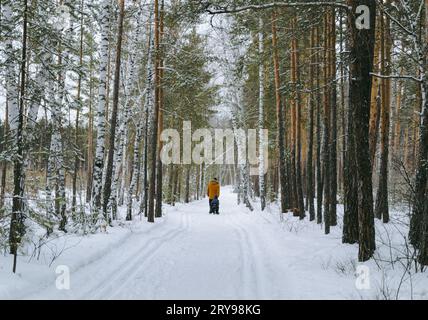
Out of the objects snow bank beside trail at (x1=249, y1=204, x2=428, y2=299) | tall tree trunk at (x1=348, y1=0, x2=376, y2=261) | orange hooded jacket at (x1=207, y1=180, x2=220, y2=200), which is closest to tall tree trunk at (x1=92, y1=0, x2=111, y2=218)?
snow bank beside trail at (x1=249, y1=204, x2=428, y2=299)

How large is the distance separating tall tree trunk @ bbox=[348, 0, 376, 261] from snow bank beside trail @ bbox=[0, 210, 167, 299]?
564 centimetres

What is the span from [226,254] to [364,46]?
5.60m

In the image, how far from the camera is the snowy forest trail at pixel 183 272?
17.7ft

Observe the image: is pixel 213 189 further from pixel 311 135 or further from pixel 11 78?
pixel 11 78

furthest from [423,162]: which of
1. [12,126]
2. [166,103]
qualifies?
[166,103]

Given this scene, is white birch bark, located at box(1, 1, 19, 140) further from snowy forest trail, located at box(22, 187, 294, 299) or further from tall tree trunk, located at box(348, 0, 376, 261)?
tall tree trunk, located at box(348, 0, 376, 261)

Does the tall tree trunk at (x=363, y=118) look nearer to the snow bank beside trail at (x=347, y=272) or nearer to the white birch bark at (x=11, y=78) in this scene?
the snow bank beside trail at (x=347, y=272)

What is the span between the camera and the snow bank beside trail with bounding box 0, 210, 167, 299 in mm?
5075

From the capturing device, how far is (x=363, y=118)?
6.78 m

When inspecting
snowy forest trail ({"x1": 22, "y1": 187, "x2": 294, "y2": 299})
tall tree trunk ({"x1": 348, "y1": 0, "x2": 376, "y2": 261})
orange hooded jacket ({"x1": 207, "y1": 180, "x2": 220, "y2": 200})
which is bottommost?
snowy forest trail ({"x1": 22, "y1": 187, "x2": 294, "y2": 299})

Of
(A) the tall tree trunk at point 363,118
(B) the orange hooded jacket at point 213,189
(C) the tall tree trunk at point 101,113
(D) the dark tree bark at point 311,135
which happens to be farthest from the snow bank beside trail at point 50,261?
(B) the orange hooded jacket at point 213,189

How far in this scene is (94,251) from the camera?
770 centimetres

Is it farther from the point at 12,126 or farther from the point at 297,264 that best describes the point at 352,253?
the point at 12,126

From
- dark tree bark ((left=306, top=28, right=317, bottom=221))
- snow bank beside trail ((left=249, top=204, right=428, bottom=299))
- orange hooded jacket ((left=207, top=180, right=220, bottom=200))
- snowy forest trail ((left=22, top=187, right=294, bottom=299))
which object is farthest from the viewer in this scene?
orange hooded jacket ((left=207, top=180, right=220, bottom=200))
